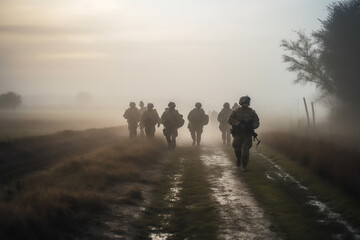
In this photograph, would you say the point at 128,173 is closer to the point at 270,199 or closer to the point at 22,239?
the point at 270,199

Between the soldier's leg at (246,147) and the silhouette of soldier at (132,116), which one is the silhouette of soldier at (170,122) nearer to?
the silhouette of soldier at (132,116)

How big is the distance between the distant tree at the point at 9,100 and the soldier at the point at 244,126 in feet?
553

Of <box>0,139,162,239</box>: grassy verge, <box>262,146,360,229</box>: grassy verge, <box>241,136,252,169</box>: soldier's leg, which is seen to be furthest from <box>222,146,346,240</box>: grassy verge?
<box>0,139,162,239</box>: grassy verge

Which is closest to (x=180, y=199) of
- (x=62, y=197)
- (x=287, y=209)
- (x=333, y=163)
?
(x=287, y=209)

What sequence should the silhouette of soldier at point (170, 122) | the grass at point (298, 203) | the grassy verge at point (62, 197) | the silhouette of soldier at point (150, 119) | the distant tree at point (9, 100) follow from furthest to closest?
the distant tree at point (9, 100)
the silhouette of soldier at point (150, 119)
the silhouette of soldier at point (170, 122)
the grass at point (298, 203)
the grassy verge at point (62, 197)

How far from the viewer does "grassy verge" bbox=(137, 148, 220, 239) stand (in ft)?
27.1

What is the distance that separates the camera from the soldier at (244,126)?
16.2m

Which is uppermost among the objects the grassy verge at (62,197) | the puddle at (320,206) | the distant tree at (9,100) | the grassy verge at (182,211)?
the distant tree at (9,100)

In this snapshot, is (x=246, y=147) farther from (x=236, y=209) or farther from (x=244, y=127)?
(x=236, y=209)

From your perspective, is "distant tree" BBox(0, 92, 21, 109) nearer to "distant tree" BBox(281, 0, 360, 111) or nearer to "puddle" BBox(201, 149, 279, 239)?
"distant tree" BBox(281, 0, 360, 111)

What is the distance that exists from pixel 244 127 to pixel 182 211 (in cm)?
698

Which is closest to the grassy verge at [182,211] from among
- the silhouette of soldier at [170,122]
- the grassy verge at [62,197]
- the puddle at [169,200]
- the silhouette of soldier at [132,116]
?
the puddle at [169,200]

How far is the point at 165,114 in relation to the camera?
86.5ft

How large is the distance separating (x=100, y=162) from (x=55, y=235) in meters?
8.73
